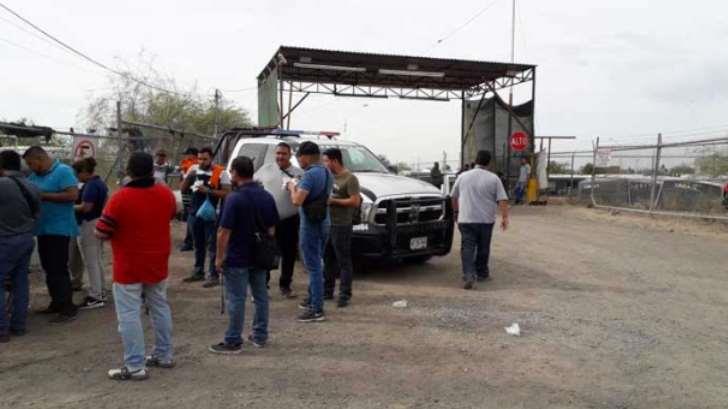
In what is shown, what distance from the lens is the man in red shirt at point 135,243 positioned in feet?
14.4

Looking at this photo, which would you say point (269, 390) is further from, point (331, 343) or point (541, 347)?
point (541, 347)

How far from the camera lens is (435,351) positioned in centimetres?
512

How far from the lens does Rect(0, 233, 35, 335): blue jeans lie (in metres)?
5.46

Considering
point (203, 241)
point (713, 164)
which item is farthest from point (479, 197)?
point (713, 164)

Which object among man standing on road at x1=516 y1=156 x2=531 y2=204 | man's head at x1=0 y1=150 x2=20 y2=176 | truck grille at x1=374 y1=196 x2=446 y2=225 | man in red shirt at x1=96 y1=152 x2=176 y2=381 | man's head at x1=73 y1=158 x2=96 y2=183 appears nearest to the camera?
man in red shirt at x1=96 y1=152 x2=176 y2=381

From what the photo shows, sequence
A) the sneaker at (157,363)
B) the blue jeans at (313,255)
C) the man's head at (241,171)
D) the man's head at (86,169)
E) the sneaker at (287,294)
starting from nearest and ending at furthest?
the sneaker at (157,363) → the man's head at (241,171) → the blue jeans at (313,255) → the man's head at (86,169) → the sneaker at (287,294)

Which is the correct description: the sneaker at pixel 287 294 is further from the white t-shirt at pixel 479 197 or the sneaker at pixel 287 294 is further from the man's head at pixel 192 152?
the man's head at pixel 192 152

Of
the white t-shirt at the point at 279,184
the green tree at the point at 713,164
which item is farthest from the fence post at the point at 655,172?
the white t-shirt at the point at 279,184

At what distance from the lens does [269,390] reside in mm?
4262

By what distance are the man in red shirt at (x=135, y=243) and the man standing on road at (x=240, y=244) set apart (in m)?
0.48

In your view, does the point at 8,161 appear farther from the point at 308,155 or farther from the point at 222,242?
the point at 308,155

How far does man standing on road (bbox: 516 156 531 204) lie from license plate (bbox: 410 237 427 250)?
13.4m

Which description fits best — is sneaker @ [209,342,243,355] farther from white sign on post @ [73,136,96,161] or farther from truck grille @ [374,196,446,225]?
white sign on post @ [73,136,96,161]

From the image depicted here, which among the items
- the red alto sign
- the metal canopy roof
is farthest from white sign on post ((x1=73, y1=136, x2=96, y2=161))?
the red alto sign
